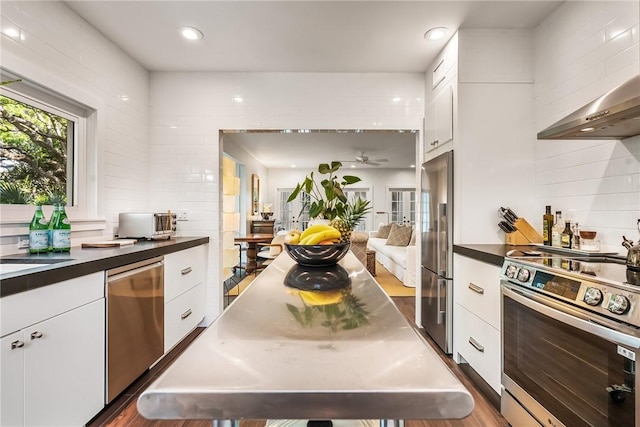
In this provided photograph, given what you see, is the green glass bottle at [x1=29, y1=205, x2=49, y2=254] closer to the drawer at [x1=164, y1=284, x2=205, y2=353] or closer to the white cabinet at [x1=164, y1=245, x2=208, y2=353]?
the white cabinet at [x1=164, y1=245, x2=208, y2=353]

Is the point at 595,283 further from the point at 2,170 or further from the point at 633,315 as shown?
the point at 2,170

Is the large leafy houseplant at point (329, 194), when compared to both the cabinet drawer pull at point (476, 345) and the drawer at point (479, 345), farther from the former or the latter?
the cabinet drawer pull at point (476, 345)

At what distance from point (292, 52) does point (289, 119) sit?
1.95 ft

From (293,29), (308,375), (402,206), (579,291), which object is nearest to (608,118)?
(579,291)

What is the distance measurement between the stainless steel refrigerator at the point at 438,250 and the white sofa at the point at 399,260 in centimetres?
149

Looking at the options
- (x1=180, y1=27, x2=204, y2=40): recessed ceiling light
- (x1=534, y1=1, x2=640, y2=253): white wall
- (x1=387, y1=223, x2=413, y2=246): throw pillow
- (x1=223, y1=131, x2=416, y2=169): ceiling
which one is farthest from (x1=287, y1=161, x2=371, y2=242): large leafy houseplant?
(x1=387, y1=223, x2=413, y2=246): throw pillow

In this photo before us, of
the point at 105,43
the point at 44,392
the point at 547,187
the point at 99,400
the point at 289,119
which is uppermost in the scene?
the point at 105,43

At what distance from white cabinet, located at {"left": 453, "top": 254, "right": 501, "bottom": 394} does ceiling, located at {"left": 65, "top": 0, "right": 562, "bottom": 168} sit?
167cm

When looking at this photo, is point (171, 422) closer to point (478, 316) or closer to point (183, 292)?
point (183, 292)

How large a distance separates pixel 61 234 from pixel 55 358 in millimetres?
780

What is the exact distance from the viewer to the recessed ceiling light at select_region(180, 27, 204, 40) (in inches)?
92.0

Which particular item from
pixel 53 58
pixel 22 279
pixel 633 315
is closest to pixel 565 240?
pixel 633 315

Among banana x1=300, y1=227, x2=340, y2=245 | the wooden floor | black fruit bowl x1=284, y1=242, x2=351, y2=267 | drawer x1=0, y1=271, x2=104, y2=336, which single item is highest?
banana x1=300, y1=227, x2=340, y2=245

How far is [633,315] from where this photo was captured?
96cm
